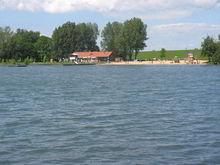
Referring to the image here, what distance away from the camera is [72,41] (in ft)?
545

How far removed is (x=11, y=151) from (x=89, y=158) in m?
2.94

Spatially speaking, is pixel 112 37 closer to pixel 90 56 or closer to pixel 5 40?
pixel 90 56

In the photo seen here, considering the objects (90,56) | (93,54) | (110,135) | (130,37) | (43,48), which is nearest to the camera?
(110,135)

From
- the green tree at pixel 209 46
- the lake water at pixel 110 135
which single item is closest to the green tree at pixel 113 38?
the green tree at pixel 209 46

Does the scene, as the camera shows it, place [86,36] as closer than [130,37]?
No

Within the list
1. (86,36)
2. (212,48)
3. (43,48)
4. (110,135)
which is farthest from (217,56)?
(110,135)

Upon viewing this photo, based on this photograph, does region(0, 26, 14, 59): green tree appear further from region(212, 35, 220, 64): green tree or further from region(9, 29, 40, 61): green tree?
region(212, 35, 220, 64): green tree

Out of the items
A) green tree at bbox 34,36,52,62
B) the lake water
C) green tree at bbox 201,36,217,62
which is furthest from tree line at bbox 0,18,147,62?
the lake water

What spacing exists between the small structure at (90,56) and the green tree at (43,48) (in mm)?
9479

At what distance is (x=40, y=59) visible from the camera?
174625 mm

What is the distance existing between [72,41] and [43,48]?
1287cm

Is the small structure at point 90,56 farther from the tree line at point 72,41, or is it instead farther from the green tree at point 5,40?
the green tree at point 5,40

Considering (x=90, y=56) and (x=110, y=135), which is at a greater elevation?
(x=90, y=56)

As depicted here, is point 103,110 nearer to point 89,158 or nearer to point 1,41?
point 89,158
